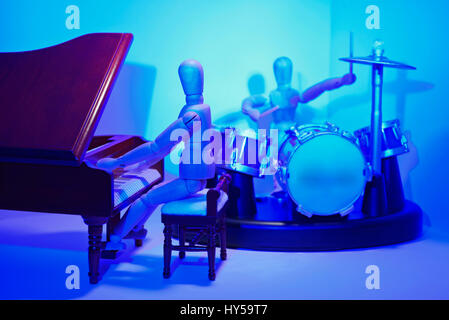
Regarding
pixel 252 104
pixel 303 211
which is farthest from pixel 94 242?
pixel 252 104

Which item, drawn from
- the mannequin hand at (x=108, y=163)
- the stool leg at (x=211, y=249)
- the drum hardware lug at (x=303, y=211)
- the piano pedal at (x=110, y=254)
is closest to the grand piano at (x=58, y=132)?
the mannequin hand at (x=108, y=163)

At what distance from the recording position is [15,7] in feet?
18.7

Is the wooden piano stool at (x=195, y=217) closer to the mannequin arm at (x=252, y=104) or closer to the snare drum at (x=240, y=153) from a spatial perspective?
the snare drum at (x=240, y=153)

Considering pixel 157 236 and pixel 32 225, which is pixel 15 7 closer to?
pixel 32 225

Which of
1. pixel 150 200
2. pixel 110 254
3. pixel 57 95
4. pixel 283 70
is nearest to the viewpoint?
pixel 57 95

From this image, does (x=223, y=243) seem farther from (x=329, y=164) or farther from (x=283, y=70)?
(x=283, y=70)

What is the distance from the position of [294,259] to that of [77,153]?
1.96m

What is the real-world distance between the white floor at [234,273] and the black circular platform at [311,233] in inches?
3.4

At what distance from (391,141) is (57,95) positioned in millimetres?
2910

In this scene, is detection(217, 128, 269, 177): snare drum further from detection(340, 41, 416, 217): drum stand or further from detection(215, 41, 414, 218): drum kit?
detection(340, 41, 416, 217): drum stand

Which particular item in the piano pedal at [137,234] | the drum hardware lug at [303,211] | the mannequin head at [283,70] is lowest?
the piano pedal at [137,234]

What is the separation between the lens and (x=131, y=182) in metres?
3.82

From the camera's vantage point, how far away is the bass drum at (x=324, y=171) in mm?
4352
